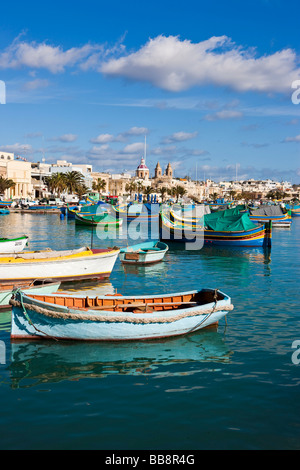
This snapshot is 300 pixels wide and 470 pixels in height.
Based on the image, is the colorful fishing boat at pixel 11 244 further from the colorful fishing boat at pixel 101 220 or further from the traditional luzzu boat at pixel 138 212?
the traditional luzzu boat at pixel 138 212

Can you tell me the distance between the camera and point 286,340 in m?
15.2

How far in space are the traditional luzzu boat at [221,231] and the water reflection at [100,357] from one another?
29895mm

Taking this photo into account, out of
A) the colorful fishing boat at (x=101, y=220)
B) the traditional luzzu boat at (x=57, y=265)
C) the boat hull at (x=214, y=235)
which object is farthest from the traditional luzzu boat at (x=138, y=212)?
the traditional luzzu boat at (x=57, y=265)

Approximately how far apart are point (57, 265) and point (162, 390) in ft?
43.5

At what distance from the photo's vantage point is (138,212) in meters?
80.2

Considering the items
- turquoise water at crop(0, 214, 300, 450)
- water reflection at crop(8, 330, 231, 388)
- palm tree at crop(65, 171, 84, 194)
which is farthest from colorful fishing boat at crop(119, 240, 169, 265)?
palm tree at crop(65, 171, 84, 194)

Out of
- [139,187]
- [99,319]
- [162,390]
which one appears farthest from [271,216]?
[139,187]

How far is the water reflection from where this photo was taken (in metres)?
12.3

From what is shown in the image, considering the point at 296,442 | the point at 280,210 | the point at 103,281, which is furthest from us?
the point at 280,210

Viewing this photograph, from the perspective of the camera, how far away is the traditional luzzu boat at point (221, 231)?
44.2 metres

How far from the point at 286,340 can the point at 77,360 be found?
24.8 feet

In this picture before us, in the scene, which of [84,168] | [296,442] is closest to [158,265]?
[296,442]
